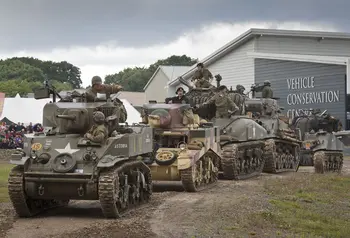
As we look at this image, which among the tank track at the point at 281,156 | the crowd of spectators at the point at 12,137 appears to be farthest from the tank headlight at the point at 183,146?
the crowd of spectators at the point at 12,137

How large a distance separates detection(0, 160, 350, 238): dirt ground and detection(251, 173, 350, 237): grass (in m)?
0.38

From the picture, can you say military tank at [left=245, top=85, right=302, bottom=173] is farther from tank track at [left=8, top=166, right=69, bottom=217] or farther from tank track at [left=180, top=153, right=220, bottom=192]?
tank track at [left=8, top=166, right=69, bottom=217]

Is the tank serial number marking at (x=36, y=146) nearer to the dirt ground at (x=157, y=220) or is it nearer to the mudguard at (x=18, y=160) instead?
the mudguard at (x=18, y=160)

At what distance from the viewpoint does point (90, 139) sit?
1205 cm

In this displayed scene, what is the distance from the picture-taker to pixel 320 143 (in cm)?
2417

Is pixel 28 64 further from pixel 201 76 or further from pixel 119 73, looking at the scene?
pixel 201 76

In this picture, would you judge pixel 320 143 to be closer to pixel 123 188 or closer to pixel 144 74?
pixel 123 188

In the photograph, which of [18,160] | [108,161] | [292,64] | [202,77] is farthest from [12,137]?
[108,161]

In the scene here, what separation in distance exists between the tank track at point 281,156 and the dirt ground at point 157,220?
7613 mm

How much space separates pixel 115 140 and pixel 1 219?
8.23ft

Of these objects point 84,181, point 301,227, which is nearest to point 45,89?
point 84,181

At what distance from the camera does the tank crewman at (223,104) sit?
20.9 metres

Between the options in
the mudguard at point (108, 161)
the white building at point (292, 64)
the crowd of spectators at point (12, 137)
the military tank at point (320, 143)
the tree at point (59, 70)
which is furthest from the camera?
the tree at point (59, 70)

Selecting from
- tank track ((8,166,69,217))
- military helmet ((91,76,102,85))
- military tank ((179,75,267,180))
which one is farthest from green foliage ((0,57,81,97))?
tank track ((8,166,69,217))
